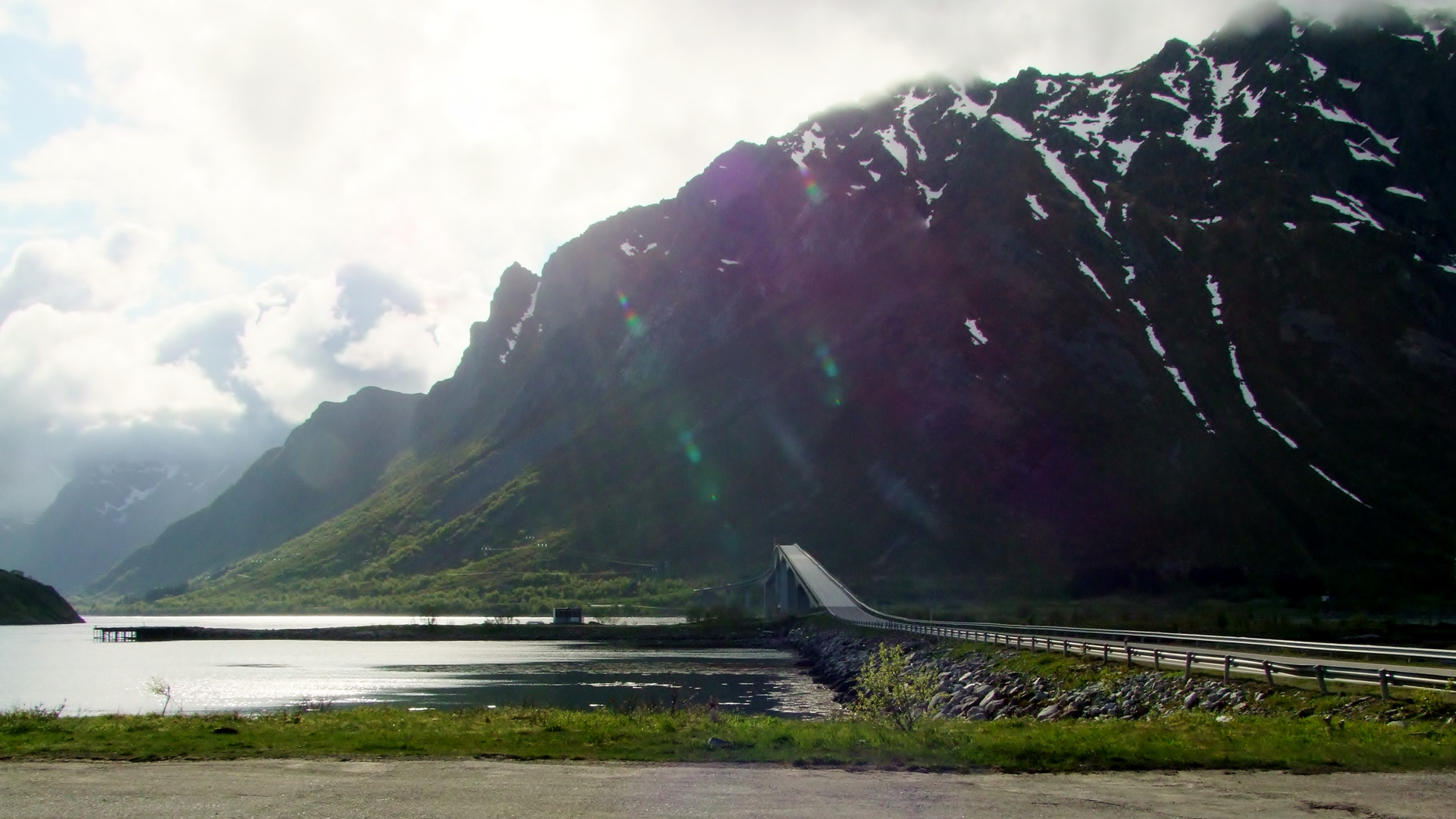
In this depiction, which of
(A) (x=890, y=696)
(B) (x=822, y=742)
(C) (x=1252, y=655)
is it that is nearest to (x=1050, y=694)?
(C) (x=1252, y=655)

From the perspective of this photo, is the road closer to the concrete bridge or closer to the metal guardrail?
the metal guardrail

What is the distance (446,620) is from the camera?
19750cm

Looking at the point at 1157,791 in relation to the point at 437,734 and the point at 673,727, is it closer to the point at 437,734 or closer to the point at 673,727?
the point at 673,727

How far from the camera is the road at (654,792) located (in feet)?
52.9

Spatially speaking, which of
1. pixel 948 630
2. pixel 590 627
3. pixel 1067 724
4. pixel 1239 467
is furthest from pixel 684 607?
pixel 1067 724

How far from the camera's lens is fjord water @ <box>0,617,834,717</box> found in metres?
58.8

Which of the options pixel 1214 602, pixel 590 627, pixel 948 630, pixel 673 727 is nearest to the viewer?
pixel 673 727

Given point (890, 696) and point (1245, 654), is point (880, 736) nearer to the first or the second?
point (890, 696)

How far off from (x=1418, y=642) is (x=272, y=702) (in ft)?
208

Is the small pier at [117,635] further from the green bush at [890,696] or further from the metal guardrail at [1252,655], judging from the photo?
the green bush at [890,696]

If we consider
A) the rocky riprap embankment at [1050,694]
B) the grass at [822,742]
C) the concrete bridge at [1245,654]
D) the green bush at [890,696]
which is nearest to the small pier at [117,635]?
the concrete bridge at [1245,654]

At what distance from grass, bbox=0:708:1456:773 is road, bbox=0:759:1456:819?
1.00 meters

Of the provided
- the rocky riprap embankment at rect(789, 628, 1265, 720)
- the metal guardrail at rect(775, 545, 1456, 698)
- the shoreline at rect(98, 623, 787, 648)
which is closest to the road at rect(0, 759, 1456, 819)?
the metal guardrail at rect(775, 545, 1456, 698)

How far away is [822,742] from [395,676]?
65.4 m
